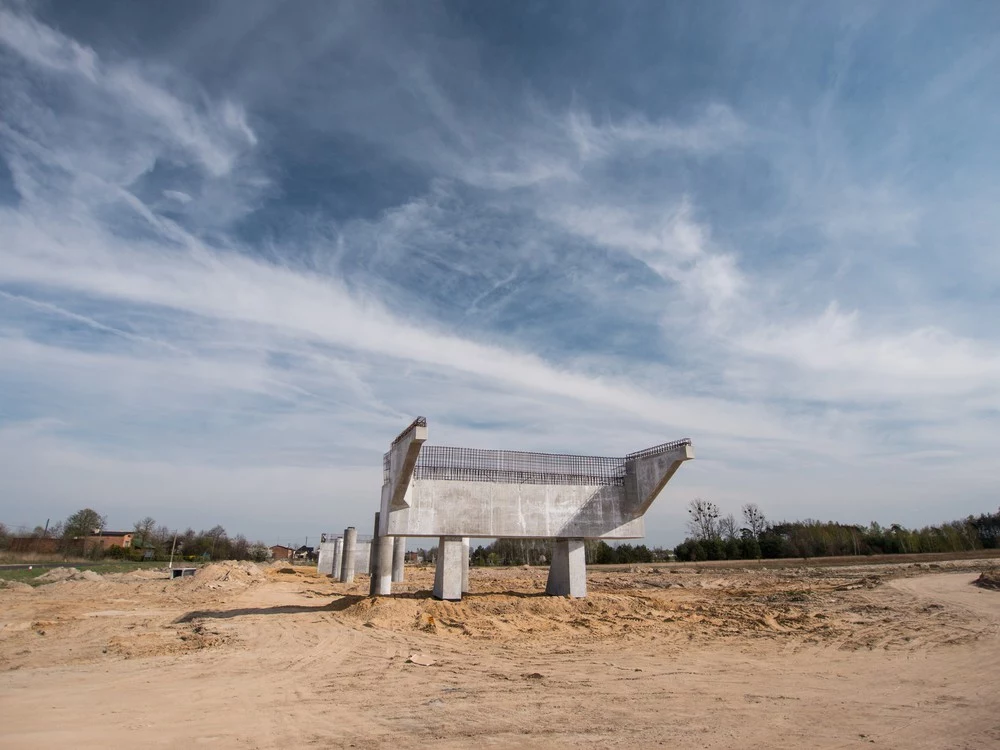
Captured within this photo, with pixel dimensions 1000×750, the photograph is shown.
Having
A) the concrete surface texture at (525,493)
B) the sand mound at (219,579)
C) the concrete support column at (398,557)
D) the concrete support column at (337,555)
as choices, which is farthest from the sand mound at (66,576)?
the concrete surface texture at (525,493)

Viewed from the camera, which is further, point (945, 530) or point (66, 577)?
point (945, 530)

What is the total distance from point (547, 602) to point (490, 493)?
4.57 meters

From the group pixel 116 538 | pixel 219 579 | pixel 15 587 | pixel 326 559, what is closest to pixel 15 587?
pixel 15 587

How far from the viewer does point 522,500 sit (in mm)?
21453

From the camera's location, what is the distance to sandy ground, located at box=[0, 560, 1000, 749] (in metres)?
6.70

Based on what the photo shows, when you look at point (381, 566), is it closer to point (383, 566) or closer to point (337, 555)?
point (383, 566)

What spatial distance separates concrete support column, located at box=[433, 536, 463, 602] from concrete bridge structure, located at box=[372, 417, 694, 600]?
0.04 metres

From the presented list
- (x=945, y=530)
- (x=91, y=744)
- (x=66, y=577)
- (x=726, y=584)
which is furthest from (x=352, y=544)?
(x=945, y=530)

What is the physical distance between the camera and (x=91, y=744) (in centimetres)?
604

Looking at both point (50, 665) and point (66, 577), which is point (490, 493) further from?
point (66, 577)

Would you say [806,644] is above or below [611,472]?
below

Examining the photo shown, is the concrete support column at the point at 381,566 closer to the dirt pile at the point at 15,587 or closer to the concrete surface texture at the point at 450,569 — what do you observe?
the concrete surface texture at the point at 450,569

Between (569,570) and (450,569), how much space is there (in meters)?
5.03

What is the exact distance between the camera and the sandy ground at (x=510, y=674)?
670 cm
